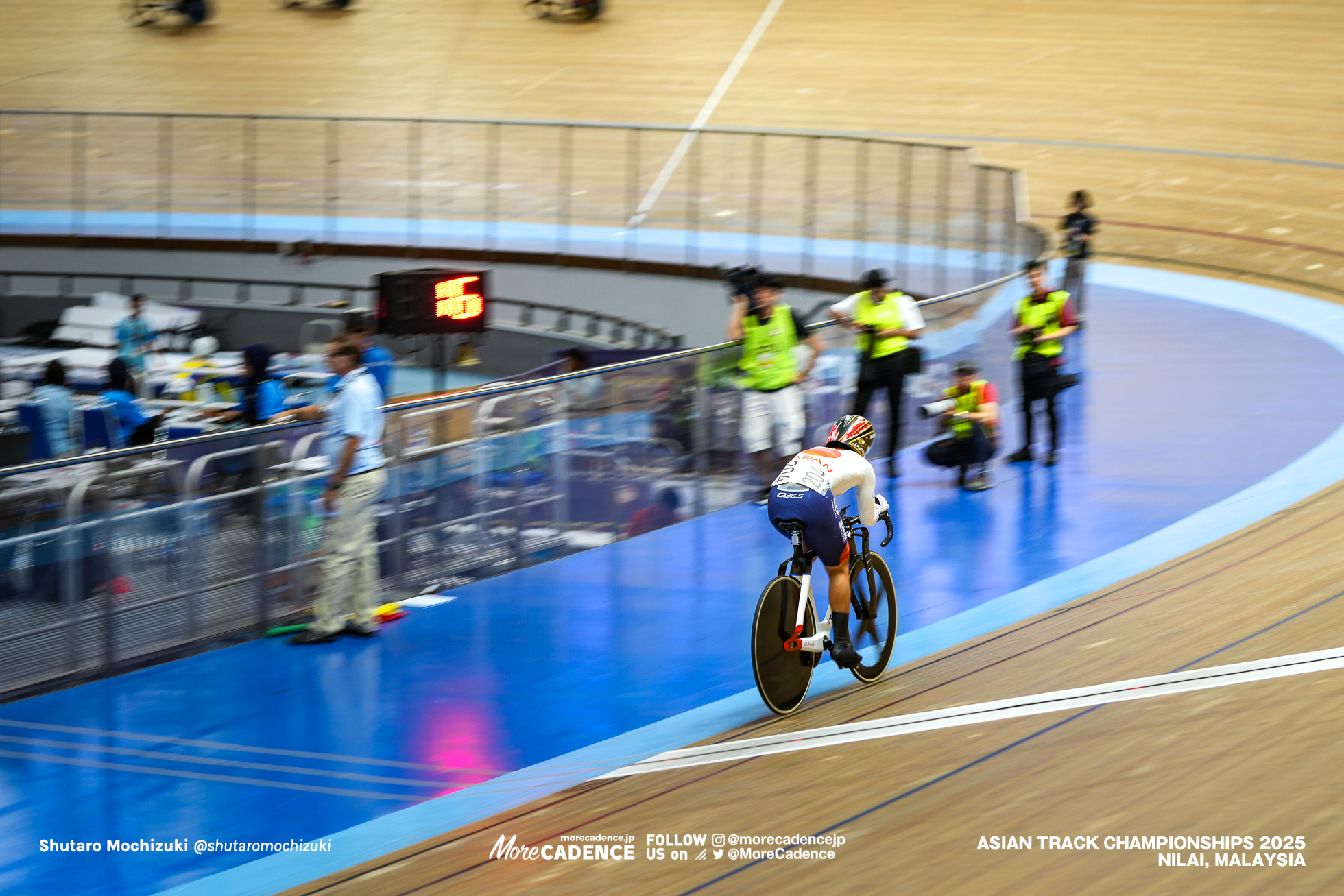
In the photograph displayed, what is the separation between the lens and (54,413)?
11305 millimetres

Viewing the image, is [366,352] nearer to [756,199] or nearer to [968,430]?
[968,430]

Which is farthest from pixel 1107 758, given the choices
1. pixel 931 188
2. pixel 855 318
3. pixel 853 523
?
pixel 931 188

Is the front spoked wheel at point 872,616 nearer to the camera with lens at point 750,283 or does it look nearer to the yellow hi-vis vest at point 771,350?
the yellow hi-vis vest at point 771,350

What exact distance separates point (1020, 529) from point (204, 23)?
22070mm

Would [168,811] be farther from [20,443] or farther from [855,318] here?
[20,443]

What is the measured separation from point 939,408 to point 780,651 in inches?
193

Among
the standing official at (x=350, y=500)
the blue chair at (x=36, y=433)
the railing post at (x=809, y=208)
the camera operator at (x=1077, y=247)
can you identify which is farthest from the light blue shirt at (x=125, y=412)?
the camera operator at (x=1077, y=247)

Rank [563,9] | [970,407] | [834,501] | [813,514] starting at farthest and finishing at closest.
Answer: [563,9], [970,407], [834,501], [813,514]

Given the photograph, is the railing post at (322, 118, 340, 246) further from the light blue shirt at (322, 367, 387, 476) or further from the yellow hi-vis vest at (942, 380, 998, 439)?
the light blue shirt at (322, 367, 387, 476)

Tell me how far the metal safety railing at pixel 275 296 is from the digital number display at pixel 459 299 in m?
6.30

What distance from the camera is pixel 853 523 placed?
19.2 feet

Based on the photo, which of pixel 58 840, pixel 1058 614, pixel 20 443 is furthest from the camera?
pixel 20 443

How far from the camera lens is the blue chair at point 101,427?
11.4 meters

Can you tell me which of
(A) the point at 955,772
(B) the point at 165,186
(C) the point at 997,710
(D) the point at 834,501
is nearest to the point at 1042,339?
(C) the point at 997,710
